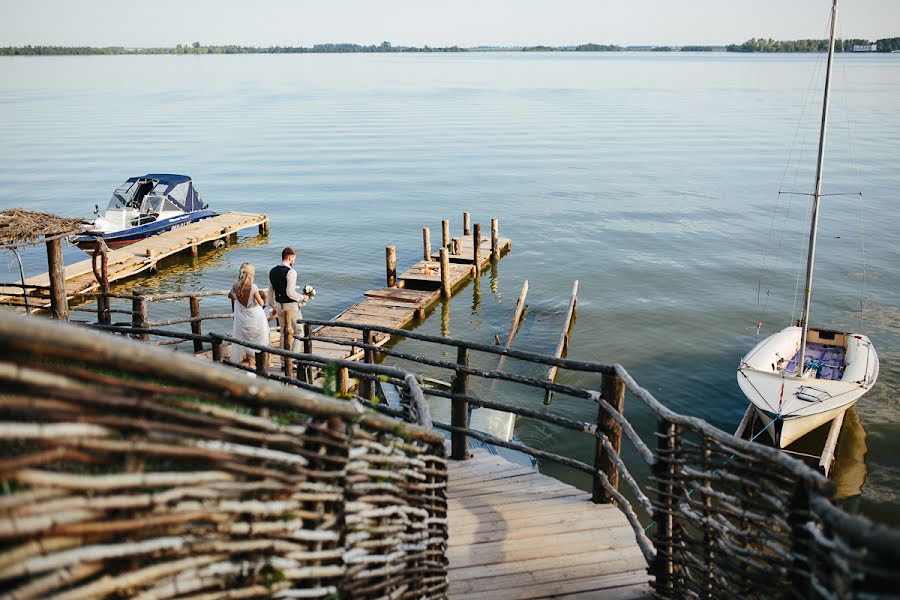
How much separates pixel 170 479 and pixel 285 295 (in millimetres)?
8590

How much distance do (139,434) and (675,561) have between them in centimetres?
348

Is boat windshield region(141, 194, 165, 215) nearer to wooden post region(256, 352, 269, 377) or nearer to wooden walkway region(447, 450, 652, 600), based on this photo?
wooden post region(256, 352, 269, 377)

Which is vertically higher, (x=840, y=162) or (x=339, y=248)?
(x=840, y=162)

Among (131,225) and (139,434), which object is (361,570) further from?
(131,225)

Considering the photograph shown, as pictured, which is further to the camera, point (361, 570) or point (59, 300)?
point (59, 300)

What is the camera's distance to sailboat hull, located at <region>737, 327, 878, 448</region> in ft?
46.7

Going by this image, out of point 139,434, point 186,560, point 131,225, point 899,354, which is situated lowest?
point 899,354

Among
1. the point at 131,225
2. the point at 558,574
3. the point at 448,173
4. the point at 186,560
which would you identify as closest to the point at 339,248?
the point at 131,225

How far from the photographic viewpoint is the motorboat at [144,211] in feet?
92.1

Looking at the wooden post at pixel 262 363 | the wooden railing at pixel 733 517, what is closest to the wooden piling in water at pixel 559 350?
the wooden post at pixel 262 363

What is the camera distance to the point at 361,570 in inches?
120

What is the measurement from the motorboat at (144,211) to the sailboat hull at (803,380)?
2381 centimetres

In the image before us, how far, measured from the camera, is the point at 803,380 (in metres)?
15.0

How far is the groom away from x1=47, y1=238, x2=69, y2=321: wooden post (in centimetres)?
411
